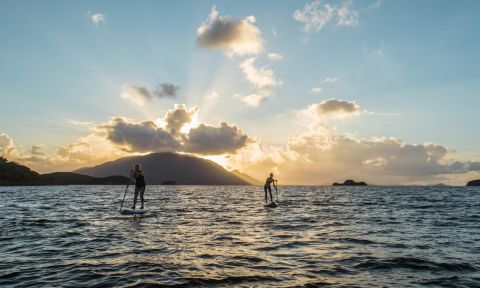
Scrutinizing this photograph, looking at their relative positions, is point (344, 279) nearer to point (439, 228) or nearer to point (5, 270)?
point (5, 270)

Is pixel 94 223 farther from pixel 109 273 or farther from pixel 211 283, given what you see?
pixel 211 283

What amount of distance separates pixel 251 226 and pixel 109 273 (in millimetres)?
12491

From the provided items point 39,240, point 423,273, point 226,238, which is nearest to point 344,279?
point 423,273

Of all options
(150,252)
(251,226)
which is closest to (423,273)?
(150,252)

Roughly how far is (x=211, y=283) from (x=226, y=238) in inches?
302

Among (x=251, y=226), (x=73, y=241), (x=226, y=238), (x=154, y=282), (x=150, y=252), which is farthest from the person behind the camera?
(x=251, y=226)

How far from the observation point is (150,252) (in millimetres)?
14031

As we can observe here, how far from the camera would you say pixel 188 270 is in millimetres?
11250

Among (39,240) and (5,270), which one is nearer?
(5,270)

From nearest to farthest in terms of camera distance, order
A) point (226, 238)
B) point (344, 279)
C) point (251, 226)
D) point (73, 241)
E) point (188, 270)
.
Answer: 1. point (344, 279)
2. point (188, 270)
3. point (73, 241)
4. point (226, 238)
5. point (251, 226)

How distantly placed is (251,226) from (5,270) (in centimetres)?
1373

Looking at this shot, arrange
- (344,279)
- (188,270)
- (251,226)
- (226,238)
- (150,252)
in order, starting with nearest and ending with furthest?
(344,279)
(188,270)
(150,252)
(226,238)
(251,226)

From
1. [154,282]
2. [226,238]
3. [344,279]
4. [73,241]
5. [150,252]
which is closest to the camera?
[154,282]

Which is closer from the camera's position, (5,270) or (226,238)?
(5,270)
